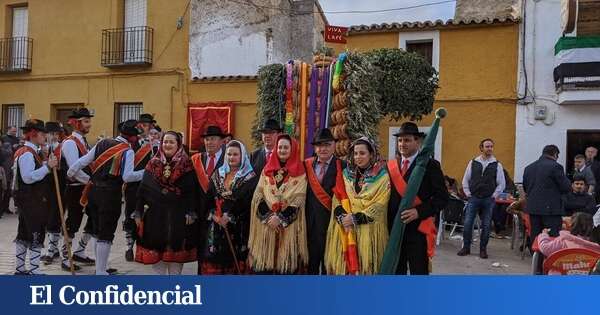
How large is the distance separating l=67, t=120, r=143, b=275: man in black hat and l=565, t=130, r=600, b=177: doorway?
919 centimetres

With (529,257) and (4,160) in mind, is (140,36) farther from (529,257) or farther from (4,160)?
(529,257)

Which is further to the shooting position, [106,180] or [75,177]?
[75,177]

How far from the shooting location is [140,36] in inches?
569

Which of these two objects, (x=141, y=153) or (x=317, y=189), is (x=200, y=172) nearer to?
(x=317, y=189)

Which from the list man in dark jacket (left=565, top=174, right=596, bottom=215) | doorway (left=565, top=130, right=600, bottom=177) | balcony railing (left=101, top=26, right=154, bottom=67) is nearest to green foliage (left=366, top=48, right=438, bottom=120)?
man in dark jacket (left=565, top=174, right=596, bottom=215)

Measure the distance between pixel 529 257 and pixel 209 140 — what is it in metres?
5.27

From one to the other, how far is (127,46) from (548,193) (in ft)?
38.1

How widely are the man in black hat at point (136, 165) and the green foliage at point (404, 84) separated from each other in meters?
3.71

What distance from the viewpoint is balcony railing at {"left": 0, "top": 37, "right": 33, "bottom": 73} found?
15.7 meters

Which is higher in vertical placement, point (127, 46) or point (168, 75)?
point (127, 46)

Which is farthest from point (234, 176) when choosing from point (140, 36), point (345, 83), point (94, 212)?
point (140, 36)

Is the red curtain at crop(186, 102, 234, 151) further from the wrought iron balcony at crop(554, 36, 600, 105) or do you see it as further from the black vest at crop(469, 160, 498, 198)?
the wrought iron balcony at crop(554, 36, 600, 105)

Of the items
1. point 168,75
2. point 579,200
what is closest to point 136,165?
point 579,200

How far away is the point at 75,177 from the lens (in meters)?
5.74
